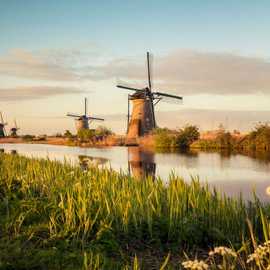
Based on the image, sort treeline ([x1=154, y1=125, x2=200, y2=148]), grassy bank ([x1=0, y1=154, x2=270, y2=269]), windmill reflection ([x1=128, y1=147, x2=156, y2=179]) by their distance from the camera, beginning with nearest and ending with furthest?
1. grassy bank ([x1=0, y1=154, x2=270, y2=269])
2. windmill reflection ([x1=128, y1=147, x2=156, y2=179])
3. treeline ([x1=154, y1=125, x2=200, y2=148])

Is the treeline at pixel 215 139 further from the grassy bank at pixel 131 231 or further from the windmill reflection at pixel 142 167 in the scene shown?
the grassy bank at pixel 131 231

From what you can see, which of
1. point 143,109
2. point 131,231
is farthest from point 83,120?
point 131,231

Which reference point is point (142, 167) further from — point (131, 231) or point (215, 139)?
point (215, 139)

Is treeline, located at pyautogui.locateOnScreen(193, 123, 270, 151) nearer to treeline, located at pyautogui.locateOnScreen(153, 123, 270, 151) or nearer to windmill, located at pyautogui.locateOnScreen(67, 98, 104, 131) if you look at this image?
treeline, located at pyautogui.locateOnScreen(153, 123, 270, 151)

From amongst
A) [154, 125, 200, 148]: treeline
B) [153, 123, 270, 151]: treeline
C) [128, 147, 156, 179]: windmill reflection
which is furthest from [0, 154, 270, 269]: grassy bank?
[154, 125, 200, 148]: treeline

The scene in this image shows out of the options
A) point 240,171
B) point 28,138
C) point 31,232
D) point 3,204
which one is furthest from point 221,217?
point 28,138

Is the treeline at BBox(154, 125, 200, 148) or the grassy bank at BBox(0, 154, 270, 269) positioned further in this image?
the treeline at BBox(154, 125, 200, 148)

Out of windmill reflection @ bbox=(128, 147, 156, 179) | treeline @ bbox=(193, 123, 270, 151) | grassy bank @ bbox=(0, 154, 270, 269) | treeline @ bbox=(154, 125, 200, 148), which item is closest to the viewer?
grassy bank @ bbox=(0, 154, 270, 269)

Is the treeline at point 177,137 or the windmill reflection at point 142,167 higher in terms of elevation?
the treeline at point 177,137

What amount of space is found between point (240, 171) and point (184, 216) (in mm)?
15279

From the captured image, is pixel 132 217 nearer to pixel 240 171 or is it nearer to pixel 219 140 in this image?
pixel 240 171

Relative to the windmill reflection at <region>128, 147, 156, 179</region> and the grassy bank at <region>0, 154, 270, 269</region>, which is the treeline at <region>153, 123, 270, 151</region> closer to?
the windmill reflection at <region>128, 147, 156, 179</region>

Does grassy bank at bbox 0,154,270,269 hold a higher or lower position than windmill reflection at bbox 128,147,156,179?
higher

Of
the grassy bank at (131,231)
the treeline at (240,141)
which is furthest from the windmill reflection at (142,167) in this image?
the treeline at (240,141)
